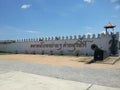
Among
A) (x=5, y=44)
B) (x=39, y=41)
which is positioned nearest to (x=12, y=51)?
(x=5, y=44)

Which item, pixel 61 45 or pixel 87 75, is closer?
pixel 87 75

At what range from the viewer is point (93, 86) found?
19.4 ft

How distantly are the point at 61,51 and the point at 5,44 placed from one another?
11.2 meters

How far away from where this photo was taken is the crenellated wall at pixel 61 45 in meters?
19.9

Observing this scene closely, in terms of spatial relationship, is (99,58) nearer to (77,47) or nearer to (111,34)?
(111,34)

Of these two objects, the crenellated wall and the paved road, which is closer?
the paved road

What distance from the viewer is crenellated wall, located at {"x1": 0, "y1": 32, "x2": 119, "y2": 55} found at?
65.3 ft

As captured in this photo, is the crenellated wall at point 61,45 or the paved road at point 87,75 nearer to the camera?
the paved road at point 87,75

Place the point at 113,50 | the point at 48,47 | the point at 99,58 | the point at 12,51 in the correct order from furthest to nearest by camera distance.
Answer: the point at 12,51 → the point at 48,47 → the point at 113,50 → the point at 99,58

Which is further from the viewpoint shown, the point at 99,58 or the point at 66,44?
the point at 66,44

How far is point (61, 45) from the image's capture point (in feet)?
75.2

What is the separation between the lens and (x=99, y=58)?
48.5 ft

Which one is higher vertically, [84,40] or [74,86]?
[84,40]

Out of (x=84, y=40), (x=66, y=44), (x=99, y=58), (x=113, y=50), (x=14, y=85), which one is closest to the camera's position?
(x=14, y=85)
